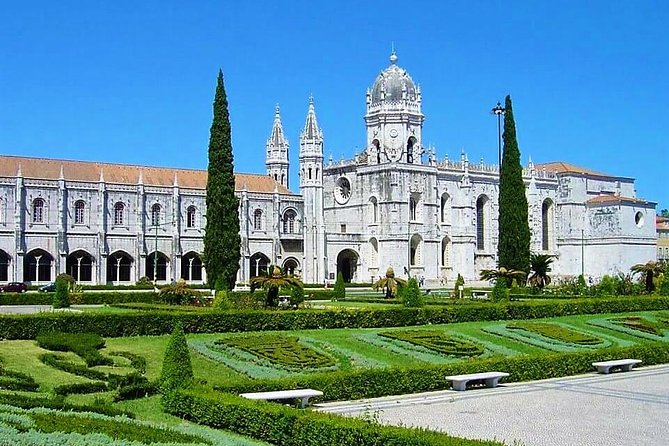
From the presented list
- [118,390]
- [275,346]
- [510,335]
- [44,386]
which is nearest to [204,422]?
[118,390]

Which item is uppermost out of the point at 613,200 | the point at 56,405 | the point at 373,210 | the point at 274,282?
the point at 613,200

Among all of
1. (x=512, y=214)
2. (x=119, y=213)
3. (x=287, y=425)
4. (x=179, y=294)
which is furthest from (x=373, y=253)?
(x=287, y=425)

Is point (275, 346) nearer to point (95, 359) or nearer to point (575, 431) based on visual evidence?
point (95, 359)

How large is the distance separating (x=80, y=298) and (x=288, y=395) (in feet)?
85.8

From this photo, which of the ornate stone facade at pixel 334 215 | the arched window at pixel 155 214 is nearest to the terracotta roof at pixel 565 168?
the ornate stone facade at pixel 334 215

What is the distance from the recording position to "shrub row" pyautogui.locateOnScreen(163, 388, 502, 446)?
42.4ft

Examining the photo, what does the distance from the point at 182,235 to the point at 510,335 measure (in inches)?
1796

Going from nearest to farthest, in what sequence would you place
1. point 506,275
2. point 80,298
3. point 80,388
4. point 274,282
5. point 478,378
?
point 80,388
point 478,378
point 274,282
point 80,298
point 506,275

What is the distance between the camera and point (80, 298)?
4309cm

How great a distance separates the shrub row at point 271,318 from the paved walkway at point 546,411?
7.19m

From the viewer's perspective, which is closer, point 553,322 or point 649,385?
point 649,385

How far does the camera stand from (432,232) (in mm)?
83188

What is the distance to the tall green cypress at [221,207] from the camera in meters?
42.5

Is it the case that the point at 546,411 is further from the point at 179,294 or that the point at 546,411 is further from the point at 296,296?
the point at 179,294
